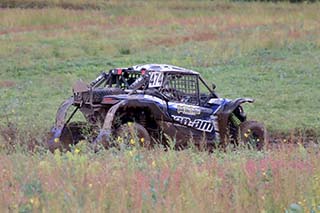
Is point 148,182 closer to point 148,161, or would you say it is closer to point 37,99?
point 148,161

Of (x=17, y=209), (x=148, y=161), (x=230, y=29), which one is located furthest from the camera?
(x=230, y=29)

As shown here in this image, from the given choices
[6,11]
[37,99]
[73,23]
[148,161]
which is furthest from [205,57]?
[148,161]

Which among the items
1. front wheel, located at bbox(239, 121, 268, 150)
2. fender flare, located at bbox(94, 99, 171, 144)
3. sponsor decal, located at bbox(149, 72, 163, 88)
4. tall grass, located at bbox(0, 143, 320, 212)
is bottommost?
front wheel, located at bbox(239, 121, 268, 150)

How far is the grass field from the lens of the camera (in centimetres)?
634

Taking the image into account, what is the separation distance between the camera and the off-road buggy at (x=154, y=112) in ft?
39.0

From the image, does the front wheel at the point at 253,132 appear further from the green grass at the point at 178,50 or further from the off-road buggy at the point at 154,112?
the green grass at the point at 178,50

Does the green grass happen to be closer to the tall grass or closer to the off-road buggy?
the off-road buggy

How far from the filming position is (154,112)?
1217 centimetres

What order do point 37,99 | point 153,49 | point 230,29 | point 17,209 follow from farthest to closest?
point 230,29, point 153,49, point 37,99, point 17,209

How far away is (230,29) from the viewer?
108ft

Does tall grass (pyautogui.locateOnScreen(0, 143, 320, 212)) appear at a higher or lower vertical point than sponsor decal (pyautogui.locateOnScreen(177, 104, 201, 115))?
higher

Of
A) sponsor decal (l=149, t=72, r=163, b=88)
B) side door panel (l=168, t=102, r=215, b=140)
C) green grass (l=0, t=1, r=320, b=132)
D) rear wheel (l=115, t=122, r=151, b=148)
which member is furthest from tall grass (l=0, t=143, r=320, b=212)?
green grass (l=0, t=1, r=320, b=132)

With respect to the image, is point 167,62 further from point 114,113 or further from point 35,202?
point 35,202

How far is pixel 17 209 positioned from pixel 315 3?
41.2 metres
